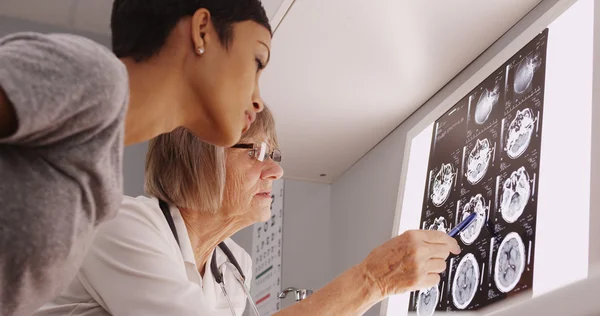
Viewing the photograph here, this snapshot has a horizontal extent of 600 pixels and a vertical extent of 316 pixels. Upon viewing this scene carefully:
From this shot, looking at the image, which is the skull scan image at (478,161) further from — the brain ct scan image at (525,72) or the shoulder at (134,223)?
the shoulder at (134,223)

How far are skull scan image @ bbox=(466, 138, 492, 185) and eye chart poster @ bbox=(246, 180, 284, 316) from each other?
3.53ft

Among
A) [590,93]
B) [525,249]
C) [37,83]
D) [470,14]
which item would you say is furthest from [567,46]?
[37,83]

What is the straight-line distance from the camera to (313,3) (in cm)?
155

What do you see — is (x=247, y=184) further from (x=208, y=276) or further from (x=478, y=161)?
(x=478, y=161)

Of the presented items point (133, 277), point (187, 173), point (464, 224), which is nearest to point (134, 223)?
point (133, 277)

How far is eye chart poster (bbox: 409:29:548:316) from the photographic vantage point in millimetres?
1322

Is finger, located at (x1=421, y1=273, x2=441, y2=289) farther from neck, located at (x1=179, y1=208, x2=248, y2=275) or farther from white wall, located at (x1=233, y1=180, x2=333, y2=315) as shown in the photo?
white wall, located at (x1=233, y1=180, x2=333, y2=315)

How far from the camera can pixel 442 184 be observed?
1.69 meters

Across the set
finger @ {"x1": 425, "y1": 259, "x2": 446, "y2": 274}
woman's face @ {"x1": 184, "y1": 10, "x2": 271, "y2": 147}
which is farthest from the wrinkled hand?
woman's face @ {"x1": 184, "y1": 10, "x2": 271, "y2": 147}

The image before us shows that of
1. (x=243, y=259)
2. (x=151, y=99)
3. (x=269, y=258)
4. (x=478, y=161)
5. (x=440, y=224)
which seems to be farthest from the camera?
(x=269, y=258)

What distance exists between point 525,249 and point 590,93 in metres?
0.30

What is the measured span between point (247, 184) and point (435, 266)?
493 mm

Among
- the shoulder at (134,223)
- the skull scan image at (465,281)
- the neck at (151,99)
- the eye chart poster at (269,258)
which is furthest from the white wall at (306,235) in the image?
the neck at (151,99)

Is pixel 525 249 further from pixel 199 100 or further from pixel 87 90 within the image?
pixel 87 90
